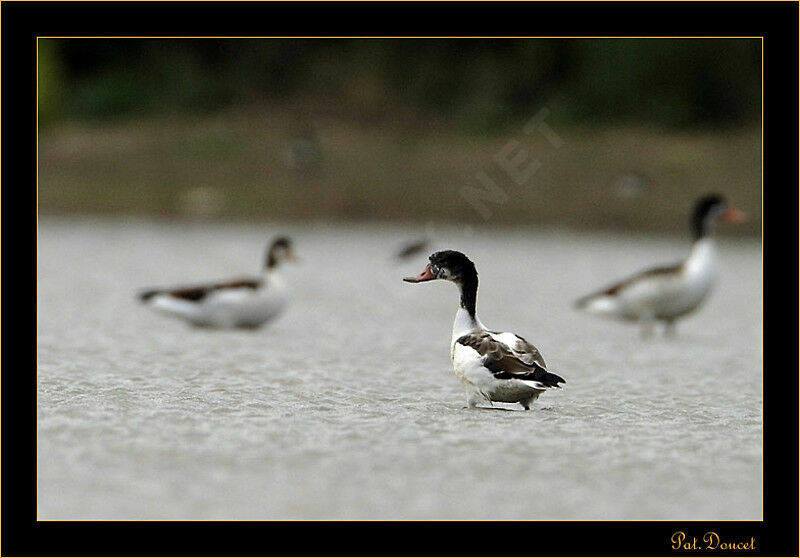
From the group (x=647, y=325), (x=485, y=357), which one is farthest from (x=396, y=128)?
(x=485, y=357)

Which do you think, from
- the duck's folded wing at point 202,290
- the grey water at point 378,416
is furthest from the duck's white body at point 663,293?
the duck's folded wing at point 202,290

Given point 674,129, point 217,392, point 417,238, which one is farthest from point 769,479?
point 674,129

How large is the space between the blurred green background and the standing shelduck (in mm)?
19474

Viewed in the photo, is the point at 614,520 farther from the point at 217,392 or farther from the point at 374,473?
the point at 217,392

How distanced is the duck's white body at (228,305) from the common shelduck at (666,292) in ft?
9.82

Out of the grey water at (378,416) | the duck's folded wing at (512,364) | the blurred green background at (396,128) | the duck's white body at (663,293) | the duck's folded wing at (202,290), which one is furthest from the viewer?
the blurred green background at (396,128)

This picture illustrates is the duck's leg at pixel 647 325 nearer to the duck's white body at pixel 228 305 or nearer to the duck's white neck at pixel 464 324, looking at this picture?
the duck's white body at pixel 228 305

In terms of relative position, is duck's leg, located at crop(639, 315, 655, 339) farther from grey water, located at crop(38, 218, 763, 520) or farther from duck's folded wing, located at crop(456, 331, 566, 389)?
duck's folded wing, located at crop(456, 331, 566, 389)

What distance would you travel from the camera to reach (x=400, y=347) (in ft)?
40.2

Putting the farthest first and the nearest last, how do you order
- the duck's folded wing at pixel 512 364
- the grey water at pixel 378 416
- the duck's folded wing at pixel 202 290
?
the duck's folded wing at pixel 202 290 < the duck's folded wing at pixel 512 364 < the grey water at pixel 378 416

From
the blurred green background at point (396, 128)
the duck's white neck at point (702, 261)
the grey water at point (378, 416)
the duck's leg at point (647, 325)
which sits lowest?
the grey water at point (378, 416)

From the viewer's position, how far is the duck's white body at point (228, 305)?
41.0 ft

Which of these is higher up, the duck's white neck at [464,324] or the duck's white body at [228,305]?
the duck's white body at [228,305]

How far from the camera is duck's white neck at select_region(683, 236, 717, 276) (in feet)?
41.9
